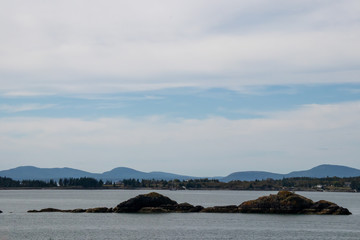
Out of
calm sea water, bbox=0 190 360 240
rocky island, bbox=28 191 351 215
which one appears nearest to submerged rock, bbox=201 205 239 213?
rocky island, bbox=28 191 351 215

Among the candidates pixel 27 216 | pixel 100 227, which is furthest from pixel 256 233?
pixel 27 216

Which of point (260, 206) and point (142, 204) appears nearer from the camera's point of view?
point (260, 206)

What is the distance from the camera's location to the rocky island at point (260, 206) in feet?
311

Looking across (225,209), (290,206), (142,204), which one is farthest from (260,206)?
(142,204)

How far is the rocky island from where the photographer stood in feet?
311

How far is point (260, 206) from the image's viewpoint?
317 feet

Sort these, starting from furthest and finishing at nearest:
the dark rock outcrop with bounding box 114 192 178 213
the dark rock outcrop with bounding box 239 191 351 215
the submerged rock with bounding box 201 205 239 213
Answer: the submerged rock with bounding box 201 205 239 213 < the dark rock outcrop with bounding box 114 192 178 213 < the dark rock outcrop with bounding box 239 191 351 215

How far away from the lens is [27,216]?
94375 millimetres

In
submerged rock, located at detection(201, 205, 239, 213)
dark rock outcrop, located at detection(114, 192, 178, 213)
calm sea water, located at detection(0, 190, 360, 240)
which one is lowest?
calm sea water, located at detection(0, 190, 360, 240)

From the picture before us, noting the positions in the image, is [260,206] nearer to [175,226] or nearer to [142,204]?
[142,204]

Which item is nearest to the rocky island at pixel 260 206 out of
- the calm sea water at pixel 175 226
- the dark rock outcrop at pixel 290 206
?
the dark rock outcrop at pixel 290 206

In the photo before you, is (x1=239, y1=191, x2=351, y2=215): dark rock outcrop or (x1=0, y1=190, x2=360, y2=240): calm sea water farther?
(x1=239, y1=191, x2=351, y2=215): dark rock outcrop

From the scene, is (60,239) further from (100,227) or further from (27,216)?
(27,216)

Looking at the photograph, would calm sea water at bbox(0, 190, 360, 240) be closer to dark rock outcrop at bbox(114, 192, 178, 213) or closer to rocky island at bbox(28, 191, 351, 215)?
dark rock outcrop at bbox(114, 192, 178, 213)
